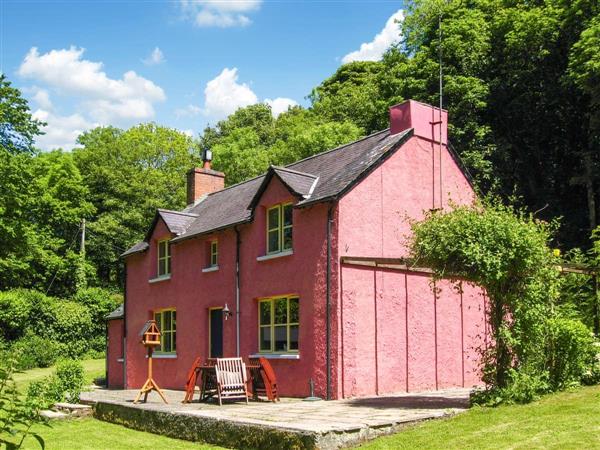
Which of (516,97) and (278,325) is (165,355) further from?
(516,97)

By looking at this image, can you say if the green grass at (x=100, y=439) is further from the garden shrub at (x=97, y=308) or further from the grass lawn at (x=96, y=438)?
the garden shrub at (x=97, y=308)

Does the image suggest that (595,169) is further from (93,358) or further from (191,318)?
(93,358)

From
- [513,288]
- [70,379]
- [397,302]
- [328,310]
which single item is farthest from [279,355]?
[513,288]

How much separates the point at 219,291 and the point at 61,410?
234 inches

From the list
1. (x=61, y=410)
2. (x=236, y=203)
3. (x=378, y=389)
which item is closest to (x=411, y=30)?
(x=236, y=203)

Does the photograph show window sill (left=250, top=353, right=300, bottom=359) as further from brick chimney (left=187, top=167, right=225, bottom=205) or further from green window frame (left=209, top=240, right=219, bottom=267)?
brick chimney (left=187, top=167, right=225, bottom=205)

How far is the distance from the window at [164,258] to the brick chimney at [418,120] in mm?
10264

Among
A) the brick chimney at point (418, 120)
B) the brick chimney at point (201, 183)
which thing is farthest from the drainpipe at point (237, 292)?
the brick chimney at point (201, 183)

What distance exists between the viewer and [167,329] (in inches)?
989

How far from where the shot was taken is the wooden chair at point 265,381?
642 inches

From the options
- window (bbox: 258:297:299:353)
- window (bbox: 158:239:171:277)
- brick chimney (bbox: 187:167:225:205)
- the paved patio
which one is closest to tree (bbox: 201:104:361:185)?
brick chimney (bbox: 187:167:225:205)

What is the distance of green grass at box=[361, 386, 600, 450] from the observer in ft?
29.8

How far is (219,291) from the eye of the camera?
21.5m

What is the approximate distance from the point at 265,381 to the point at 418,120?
864 cm
